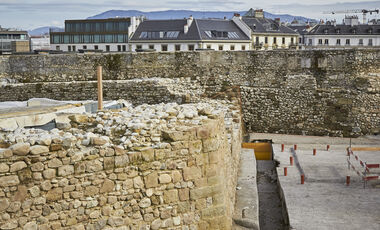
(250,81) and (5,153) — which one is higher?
(250,81)

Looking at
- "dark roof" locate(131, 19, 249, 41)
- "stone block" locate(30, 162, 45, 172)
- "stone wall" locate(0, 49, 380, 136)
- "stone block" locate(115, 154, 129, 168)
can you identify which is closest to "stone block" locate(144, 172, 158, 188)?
"stone block" locate(115, 154, 129, 168)

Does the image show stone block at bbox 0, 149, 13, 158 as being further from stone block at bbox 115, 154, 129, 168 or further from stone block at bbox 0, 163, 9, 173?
stone block at bbox 115, 154, 129, 168

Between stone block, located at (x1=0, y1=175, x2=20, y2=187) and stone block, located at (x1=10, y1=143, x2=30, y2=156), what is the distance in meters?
0.30

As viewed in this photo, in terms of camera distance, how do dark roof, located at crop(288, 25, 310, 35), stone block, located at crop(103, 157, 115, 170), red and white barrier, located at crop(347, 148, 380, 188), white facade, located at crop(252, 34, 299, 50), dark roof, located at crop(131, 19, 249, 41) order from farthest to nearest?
1. dark roof, located at crop(288, 25, 310, 35)
2. white facade, located at crop(252, 34, 299, 50)
3. dark roof, located at crop(131, 19, 249, 41)
4. red and white barrier, located at crop(347, 148, 380, 188)
5. stone block, located at crop(103, 157, 115, 170)

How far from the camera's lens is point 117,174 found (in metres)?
7.14

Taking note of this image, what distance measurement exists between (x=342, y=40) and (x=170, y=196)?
222ft

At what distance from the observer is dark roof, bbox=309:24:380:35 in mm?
68925

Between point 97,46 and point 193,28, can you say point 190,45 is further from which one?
point 97,46

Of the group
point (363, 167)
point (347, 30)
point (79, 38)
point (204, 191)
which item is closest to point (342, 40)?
point (347, 30)

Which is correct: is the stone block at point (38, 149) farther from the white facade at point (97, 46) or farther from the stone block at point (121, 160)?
the white facade at point (97, 46)

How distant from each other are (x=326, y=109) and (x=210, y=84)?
16.2 feet

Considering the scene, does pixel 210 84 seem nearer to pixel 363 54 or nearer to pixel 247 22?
pixel 363 54

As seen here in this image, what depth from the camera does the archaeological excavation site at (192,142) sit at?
689cm

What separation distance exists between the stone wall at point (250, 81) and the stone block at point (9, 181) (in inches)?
535
